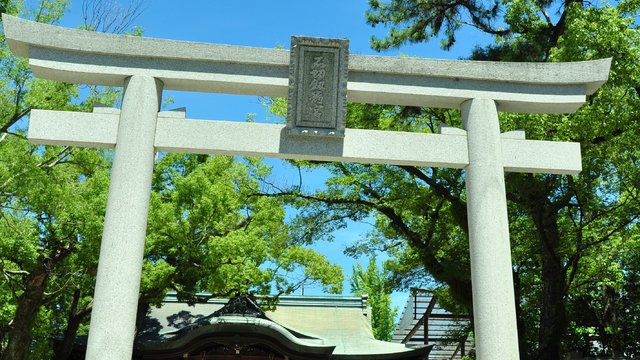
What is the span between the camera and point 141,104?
21.2ft

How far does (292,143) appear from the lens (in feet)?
21.5

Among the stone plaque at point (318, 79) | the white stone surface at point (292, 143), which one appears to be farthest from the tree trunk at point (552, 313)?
the stone plaque at point (318, 79)

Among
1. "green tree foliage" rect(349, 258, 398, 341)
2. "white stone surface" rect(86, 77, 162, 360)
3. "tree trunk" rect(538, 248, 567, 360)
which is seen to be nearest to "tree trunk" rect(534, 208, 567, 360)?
"tree trunk" rect(538, 248, 567, 360)

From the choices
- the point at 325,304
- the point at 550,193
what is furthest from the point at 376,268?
the point at 550,193

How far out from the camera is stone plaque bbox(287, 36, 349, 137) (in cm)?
662

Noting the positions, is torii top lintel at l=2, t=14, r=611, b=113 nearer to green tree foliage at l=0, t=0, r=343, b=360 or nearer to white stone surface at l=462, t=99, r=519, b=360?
white stone surface at l=462, t=99, r=519, b=360

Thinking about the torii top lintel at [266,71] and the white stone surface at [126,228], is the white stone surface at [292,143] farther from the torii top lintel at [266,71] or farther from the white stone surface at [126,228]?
the torii top lintel at [266,71]

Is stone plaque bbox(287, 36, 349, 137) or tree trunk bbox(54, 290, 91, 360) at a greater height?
stone plaque bbox(287, 36, 349, 137)

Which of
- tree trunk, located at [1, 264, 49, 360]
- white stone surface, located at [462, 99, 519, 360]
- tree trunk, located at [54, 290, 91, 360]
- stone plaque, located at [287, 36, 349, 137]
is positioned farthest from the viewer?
tree trunk, located at [54, 290, 91, 360]

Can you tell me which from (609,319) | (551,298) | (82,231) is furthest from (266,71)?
(609,319)

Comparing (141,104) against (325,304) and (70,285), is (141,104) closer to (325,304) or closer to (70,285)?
(70,285)

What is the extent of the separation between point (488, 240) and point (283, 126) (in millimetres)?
2355

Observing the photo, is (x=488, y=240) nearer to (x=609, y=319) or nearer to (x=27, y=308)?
(x=27, y=308)

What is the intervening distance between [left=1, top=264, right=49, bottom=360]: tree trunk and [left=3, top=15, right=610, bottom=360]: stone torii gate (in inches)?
254
